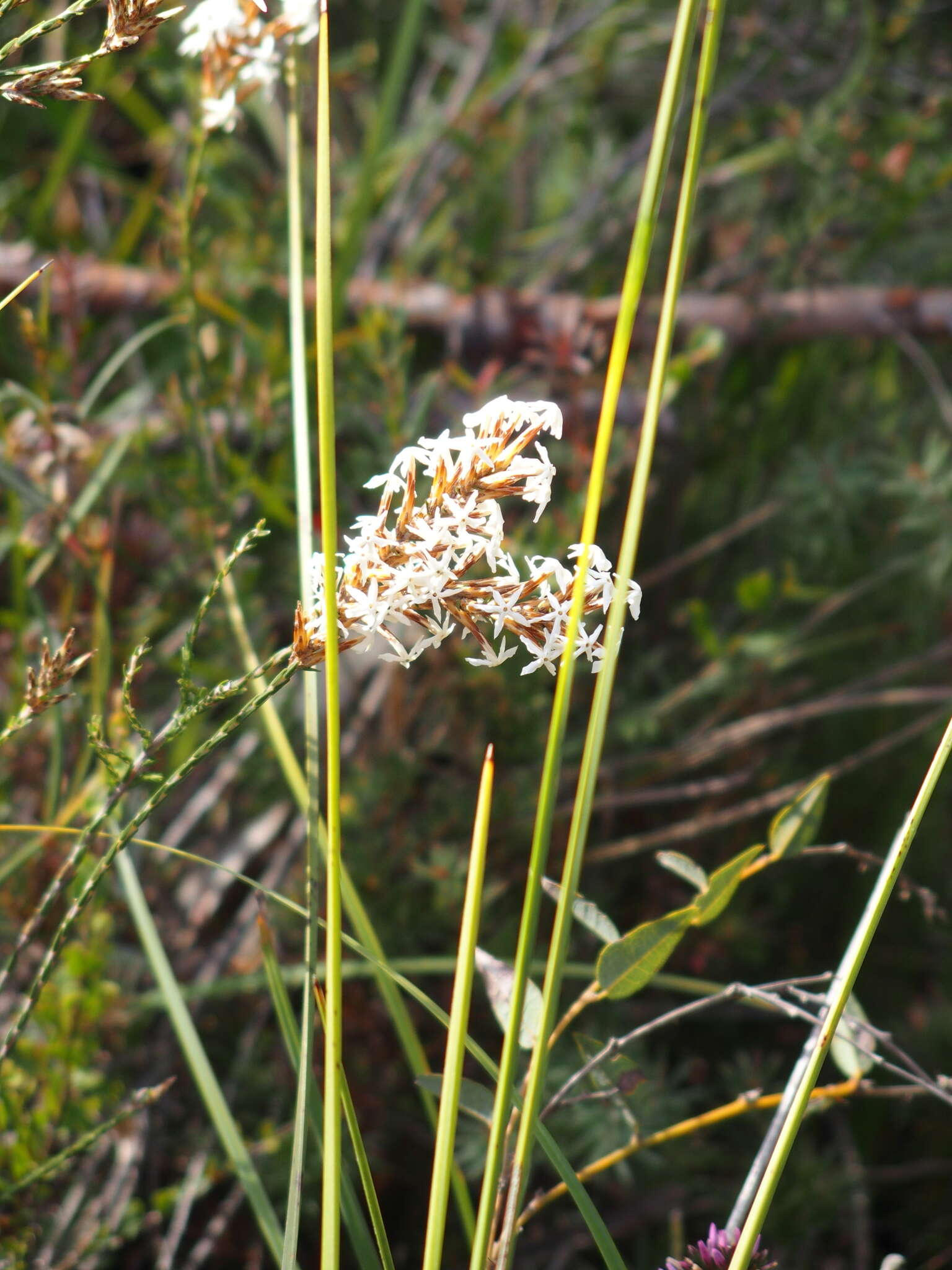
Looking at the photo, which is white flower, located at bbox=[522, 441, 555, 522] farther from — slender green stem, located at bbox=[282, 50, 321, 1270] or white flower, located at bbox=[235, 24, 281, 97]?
white flower, located at bbox=[235, 24, 281, 97]

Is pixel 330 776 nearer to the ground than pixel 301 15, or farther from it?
nearer to the ground

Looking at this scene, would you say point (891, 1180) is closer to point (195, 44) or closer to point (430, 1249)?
point (430, 1249)

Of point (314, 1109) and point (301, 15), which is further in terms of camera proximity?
point (301, 15)

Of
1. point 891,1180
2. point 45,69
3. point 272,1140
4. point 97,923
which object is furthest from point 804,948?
point 45,69

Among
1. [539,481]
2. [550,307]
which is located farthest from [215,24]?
[550,307]

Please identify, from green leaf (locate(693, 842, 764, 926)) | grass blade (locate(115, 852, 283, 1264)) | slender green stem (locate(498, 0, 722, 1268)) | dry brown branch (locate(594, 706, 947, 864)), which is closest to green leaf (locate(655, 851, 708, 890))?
green leaf (locate(693, 842, 764, 926))

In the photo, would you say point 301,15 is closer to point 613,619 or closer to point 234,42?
point 234,42

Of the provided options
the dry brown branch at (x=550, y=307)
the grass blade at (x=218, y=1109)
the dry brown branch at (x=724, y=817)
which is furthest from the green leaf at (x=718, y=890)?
the dry brown branch at (x=550, y=307)

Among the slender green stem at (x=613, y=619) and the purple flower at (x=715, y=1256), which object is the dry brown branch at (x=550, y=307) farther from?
the purple flower at (x=715, y=1256)
